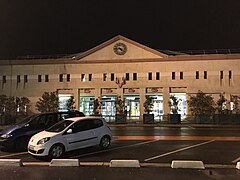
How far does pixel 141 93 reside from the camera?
4116 cm

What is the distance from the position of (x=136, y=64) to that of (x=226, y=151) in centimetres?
3087

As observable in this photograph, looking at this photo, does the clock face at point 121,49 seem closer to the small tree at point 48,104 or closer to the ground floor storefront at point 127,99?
the ground floor storefront at point 127,99

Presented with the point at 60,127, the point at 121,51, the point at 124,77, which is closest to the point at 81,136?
the point at 60,127

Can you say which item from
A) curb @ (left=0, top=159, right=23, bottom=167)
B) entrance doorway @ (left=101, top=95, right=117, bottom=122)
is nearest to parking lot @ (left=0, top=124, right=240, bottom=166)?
curb @ (left=0, top=159, right=23, bottom=167)

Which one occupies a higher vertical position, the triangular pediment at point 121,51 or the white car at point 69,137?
the triangular pediment at point 121,51

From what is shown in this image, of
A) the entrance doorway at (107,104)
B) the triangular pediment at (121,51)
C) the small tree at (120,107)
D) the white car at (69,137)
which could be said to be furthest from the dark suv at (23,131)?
the triangular pediment at (121,51)

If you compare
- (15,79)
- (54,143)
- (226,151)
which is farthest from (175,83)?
(54,143)

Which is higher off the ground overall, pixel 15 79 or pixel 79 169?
pixel 15 79

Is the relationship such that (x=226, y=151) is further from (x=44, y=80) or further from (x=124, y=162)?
(x=44, y=80)

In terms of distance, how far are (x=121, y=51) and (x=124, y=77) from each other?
12.9 ft

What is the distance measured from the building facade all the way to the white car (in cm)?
2683

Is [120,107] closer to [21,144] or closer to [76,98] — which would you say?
[76,98]

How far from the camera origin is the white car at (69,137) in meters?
10.1

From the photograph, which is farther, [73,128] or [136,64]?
[136,64]
